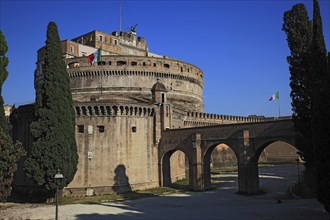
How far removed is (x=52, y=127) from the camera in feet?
87.2

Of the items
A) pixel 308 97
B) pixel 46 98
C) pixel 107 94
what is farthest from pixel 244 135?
pixel 107 94

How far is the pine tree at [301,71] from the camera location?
2273 centimetres

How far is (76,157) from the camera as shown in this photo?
92.5 feet

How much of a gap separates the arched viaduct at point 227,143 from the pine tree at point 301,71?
101 inches

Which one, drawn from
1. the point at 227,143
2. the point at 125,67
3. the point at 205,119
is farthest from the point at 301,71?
the point at 125,67

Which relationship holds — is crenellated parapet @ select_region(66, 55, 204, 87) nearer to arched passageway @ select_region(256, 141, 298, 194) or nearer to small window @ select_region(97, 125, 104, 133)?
arched passageway @ select_region(256, 141, 298, 194)

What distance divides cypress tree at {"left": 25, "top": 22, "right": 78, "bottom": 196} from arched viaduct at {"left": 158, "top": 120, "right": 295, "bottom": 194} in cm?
994

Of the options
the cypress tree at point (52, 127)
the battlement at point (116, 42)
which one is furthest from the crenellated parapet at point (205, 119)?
the battlement at point (116, 42)

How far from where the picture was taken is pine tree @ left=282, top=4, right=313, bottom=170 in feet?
74.6

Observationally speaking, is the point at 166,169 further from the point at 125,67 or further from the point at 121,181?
the point at 125,67

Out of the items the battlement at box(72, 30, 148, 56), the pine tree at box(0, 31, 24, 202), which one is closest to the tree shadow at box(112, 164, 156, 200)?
the pine tree at box(0, 31, 24, 202)

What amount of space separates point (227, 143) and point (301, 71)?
8.88 m

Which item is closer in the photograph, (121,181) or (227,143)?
(227,143)

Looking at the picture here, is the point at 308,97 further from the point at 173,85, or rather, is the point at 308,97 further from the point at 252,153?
the point at 173,85
